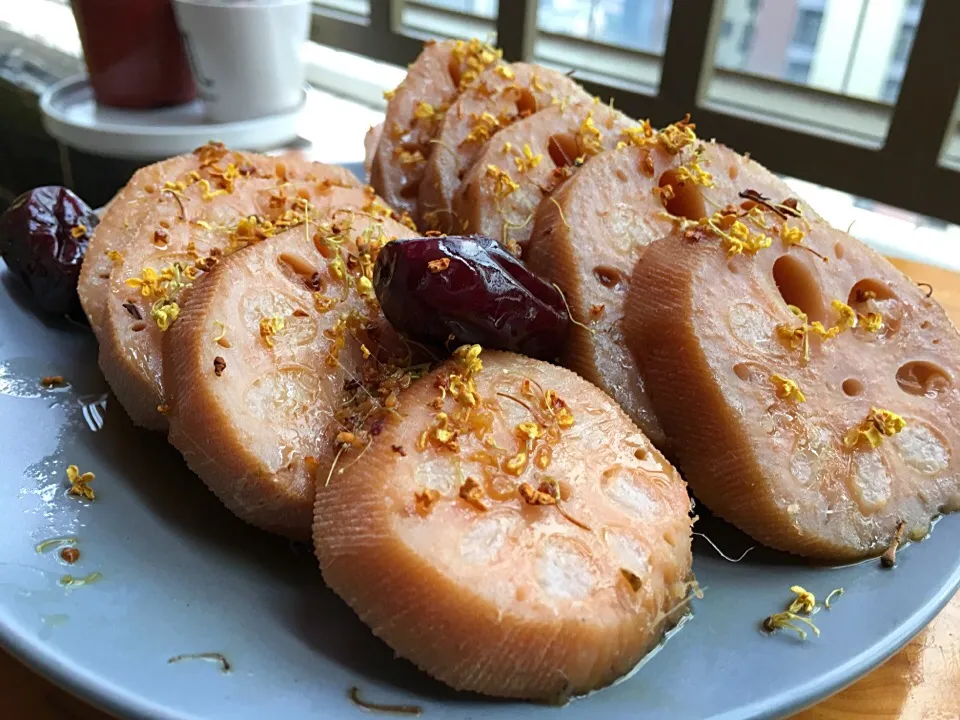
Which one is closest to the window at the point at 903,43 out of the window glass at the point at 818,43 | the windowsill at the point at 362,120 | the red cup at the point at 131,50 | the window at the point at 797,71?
the window glass at the point at 818,43

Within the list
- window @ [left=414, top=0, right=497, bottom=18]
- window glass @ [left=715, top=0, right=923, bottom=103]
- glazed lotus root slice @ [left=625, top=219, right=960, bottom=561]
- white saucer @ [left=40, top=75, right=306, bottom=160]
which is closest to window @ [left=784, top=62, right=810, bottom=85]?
window glass @ [left=715, top=0, right=923, bottom=103]

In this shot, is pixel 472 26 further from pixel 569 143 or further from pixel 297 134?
pixel 569 143

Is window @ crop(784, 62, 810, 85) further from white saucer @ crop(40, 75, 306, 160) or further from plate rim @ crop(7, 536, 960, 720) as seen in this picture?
plate rim @ crop(7, 536, 960, 720)

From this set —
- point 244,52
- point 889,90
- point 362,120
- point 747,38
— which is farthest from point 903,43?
point 362,120

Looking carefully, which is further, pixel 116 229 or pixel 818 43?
pixel 818 43

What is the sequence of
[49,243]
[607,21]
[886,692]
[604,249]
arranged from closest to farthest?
1. [886,692]
2. [604,249]
3. [49,243]
4. [607,21]

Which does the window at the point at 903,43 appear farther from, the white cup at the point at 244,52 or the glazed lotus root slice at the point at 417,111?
the white cup at the point at 244,52

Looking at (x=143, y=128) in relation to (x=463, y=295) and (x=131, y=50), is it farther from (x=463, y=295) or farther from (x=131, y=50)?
(x=463, y=295)
